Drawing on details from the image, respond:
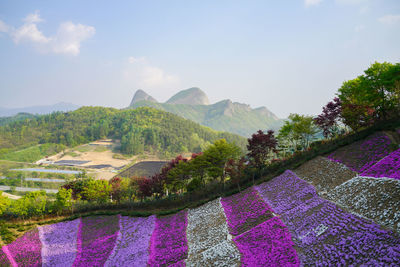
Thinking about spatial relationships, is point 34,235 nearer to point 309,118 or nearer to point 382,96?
point 309,118

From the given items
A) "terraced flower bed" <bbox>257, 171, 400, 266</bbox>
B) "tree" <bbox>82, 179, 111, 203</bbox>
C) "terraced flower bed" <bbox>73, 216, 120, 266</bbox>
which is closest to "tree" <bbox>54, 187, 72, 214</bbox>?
"tree" <bbox>82, 179, 111, 203</bbox>

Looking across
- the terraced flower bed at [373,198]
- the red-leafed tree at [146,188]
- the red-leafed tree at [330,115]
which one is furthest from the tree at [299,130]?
the red-leafed tree at [146,188]

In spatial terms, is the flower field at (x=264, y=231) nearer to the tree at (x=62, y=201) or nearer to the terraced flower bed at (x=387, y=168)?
the terraced flower bed at (x=387, y=168)

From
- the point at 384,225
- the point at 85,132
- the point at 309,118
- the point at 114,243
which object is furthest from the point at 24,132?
the point at 384,225

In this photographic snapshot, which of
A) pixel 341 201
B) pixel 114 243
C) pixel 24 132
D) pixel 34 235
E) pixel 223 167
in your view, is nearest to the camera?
pixel 341 201

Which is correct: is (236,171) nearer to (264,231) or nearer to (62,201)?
(264,231)

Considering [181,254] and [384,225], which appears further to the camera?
[181,254]

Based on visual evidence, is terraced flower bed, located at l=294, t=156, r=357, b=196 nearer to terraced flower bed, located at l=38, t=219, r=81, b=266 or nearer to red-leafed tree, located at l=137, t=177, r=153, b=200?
red-leafed tree, located at l=137, t=177, r=153, b=200
